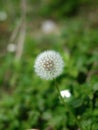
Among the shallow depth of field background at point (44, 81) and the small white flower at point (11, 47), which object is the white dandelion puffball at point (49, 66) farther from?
the small white flower at point (11, 47)

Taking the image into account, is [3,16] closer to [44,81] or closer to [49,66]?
[44,81]

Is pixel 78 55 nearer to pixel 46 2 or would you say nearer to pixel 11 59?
pixel 11 59

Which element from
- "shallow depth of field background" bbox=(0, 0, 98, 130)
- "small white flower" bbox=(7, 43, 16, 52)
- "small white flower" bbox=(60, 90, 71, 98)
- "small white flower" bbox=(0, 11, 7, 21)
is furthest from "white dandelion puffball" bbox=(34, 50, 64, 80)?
"small white flower" bbox=(0, 11, 7, 21)

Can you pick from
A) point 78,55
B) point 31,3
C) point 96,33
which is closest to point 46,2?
point 31,3

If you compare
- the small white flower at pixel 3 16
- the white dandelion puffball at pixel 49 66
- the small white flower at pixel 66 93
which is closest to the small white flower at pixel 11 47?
the small white flower at pixel 3 16

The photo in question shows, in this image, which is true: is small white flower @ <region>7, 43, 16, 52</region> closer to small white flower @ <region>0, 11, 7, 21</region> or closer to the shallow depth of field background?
the shallow depth of field background

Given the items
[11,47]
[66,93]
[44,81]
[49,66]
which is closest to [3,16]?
[11,47]
